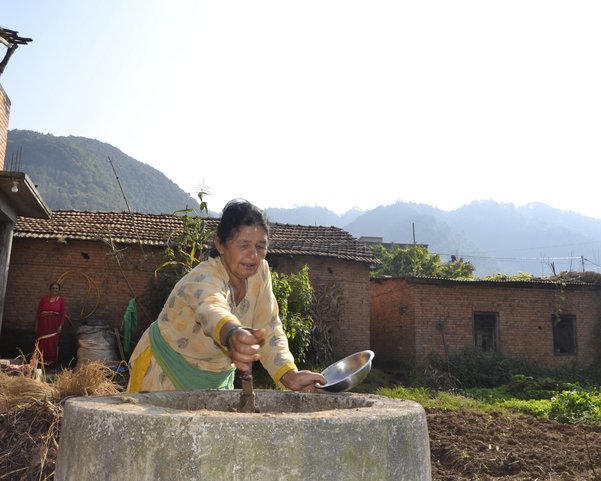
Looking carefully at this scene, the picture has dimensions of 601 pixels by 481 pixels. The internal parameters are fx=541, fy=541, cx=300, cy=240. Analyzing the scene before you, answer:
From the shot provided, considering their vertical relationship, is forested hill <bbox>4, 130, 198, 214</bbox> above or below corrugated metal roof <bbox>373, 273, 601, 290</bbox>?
above

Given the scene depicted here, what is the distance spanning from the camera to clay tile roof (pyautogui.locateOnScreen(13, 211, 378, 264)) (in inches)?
485

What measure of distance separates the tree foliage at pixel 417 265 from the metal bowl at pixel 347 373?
869 inches

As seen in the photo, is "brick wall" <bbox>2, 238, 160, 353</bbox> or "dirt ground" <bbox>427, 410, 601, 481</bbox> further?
"brick wall" <bbox>2, 238, 160, 353</bbox>

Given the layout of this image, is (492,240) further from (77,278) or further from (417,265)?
(77,278)

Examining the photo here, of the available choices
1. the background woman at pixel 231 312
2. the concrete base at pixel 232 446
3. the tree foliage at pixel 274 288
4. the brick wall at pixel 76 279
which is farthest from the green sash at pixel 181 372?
the brick wall at pixel 76 279

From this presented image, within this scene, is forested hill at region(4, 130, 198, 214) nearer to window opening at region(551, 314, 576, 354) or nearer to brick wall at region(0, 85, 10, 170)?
brick wall at region(0, 85, 10, 170)

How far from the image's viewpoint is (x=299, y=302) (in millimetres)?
11406

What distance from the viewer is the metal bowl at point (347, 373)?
2182 mm

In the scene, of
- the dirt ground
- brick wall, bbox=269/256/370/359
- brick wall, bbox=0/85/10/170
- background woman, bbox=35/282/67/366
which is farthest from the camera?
brick wall, bbox=269/256/370/359

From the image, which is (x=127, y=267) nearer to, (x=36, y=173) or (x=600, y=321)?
(x=600, y=321)

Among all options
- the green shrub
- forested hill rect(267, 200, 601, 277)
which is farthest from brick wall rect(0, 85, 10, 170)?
forested hill rect(267, 200, 601, 277)

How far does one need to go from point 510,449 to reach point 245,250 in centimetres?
504

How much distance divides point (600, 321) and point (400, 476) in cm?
1660

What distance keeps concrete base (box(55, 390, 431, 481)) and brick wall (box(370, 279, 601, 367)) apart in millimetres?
13034
